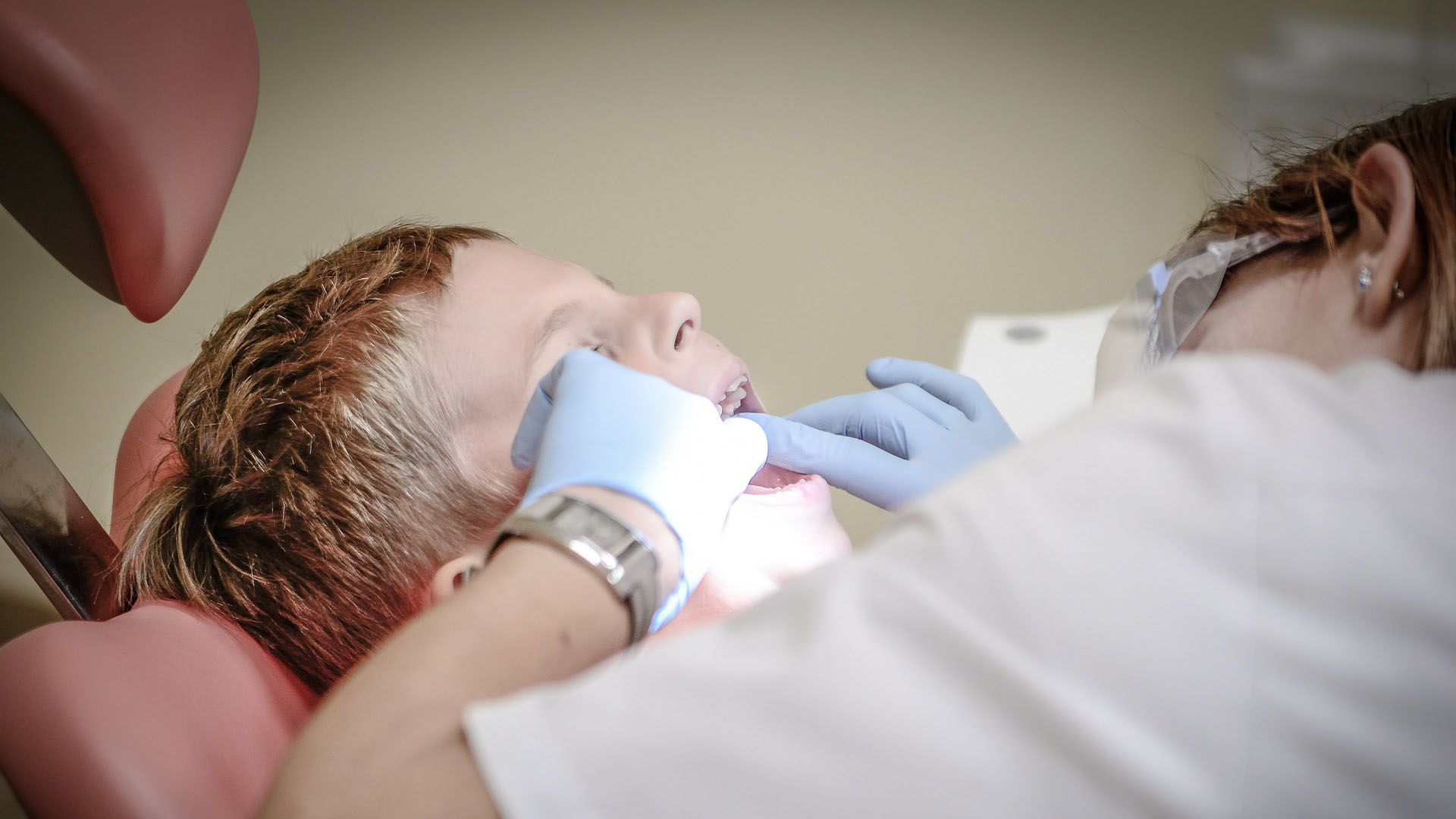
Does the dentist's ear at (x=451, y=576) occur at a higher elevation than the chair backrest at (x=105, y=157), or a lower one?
lower

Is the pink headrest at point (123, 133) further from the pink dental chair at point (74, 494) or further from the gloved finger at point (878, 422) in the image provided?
the gloved finger at point (878, 422)

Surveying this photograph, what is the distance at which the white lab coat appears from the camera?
0.48 meters

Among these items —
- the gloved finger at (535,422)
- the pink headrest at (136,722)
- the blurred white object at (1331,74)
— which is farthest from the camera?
the blurred white object at (1331,74)

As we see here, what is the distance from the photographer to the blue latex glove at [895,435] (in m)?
1.13

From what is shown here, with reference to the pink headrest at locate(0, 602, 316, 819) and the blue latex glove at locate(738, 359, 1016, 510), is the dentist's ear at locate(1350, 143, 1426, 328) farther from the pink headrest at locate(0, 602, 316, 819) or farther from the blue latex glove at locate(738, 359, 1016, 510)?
the pink headrest at locate(0, 602, 316, 819)

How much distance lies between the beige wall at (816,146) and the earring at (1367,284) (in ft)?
4.14

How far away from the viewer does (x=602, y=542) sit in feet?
2.20

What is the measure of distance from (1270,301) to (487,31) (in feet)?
5.22

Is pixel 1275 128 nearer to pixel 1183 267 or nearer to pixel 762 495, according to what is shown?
pixel 1183 267

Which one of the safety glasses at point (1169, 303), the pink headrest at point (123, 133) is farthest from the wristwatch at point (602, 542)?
Answer: the safety glasses at point (1169, 303)

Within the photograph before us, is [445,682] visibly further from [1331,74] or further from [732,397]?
[1331,74]

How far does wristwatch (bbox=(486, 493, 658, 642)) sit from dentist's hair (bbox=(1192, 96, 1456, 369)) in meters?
0.60

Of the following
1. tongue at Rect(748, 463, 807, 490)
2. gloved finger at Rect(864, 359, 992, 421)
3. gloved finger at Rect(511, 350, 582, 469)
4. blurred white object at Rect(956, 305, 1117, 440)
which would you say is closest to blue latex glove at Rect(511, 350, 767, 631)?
gloved finger at Rect(511, 350, 582, 469)

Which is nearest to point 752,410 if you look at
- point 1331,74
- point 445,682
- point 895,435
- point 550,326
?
point 895,435
